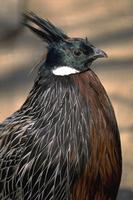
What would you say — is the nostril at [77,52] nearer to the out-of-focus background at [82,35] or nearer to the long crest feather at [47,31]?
the long crest feather at [47,31]

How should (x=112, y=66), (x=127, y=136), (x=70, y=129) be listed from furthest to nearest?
(x=112, y=66) → (x=127, y=136) → (x=70, y=129)

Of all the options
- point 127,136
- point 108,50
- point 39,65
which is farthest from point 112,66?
point 39,65

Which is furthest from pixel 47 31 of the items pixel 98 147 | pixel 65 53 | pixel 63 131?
pixel 98 147

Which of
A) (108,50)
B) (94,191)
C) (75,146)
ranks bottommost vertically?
(94,191)

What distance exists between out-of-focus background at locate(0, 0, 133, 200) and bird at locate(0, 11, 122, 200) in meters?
1.15

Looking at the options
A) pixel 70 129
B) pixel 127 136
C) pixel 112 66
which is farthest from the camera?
pixel 112 66

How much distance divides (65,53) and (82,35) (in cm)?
178

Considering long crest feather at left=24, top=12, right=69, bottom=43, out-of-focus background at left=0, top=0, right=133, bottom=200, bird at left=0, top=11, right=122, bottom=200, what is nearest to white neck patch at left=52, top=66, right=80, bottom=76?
bird at left=0, top=11, right=122, bottom=200

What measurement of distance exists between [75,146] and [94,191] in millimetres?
242

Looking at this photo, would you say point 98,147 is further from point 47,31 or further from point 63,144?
point 47,31

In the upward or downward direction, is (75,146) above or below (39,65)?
below

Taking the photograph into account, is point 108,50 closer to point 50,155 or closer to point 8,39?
point 8,39

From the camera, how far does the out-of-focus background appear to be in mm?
4191

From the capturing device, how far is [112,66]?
433cm
